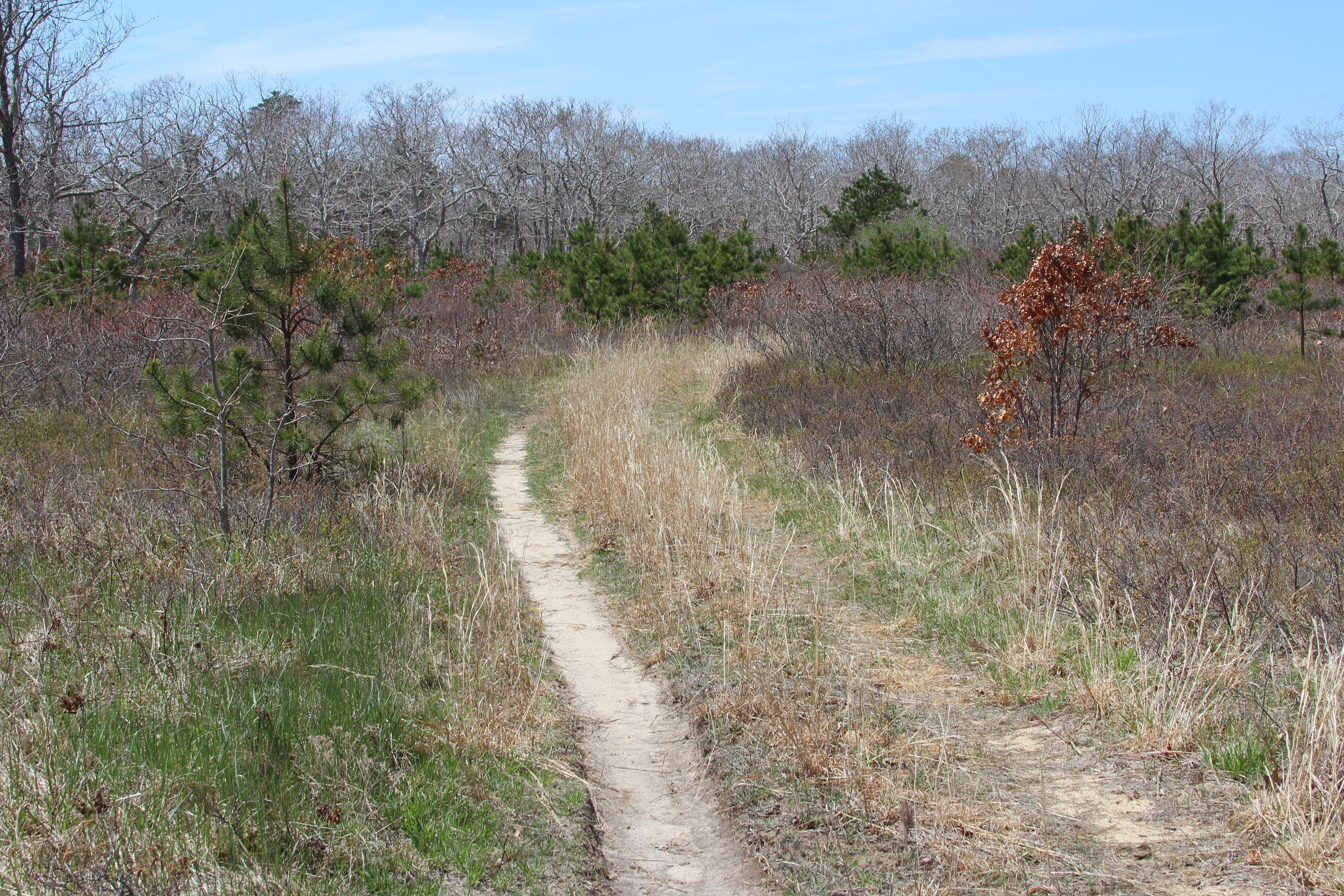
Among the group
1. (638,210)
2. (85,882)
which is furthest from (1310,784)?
(638,210)

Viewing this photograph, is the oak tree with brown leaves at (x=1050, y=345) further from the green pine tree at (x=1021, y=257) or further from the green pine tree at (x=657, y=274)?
the green pine tree at (x=657, y=274)

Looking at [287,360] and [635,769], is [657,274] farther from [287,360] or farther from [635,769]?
[635,769]

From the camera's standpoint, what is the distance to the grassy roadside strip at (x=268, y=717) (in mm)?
2900

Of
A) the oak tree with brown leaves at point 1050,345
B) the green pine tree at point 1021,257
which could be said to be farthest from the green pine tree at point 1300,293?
the oak tree with brown leaves at point 1050,345

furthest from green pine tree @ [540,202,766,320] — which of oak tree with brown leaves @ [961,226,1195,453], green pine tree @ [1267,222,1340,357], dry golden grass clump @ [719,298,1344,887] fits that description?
oak tree with brown leaves @ [961,226,1195,453]

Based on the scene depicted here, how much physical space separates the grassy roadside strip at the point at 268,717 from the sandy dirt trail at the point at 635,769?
5.9 inches

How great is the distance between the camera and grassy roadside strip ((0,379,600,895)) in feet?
9.52

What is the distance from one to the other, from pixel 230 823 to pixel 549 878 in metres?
0.97

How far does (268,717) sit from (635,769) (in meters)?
1.41

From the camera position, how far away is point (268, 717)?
3.58 m

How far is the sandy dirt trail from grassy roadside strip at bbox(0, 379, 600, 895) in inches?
5.9

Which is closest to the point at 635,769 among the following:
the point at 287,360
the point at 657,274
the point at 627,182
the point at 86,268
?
the point at 287,360

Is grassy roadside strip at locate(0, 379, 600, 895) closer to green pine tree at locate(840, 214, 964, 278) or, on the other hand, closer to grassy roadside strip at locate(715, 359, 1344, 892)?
grassy roadside strip at locate(715, 359, 1344, 892)

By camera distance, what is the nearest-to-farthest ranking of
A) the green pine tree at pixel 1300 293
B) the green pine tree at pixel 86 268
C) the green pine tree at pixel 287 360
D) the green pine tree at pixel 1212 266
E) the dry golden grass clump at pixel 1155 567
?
the dry golden grass clump at pixel 1155 567, the green pine tree at pixel 287 360, the green pine tree at pixel 1300 293, the green pine tree at pixel 86 268, the green pine tree at pixel 1212 266
